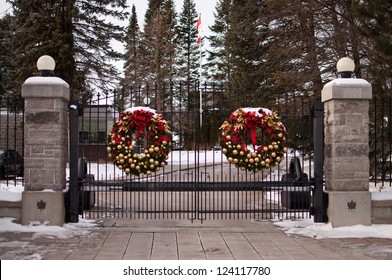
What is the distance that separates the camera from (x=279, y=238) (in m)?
8.61

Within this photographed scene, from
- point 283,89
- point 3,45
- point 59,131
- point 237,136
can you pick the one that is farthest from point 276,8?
point 59,131

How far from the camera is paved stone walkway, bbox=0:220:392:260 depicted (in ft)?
23.5

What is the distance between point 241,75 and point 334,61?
9.33 meters

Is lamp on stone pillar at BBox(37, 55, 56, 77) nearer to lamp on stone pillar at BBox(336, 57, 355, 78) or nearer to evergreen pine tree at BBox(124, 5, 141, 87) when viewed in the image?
lamp on stone pillar at BBox(336, 57, 355, 78)

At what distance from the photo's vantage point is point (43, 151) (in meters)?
9.40

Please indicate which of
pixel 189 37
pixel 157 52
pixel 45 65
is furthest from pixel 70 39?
pixel 189 37

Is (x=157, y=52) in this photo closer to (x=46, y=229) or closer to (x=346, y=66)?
(x=346, y=66)

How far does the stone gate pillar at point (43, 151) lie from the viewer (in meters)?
9.35

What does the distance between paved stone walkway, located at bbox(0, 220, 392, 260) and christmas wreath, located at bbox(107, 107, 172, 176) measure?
1.22m

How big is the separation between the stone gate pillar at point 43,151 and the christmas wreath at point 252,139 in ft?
10.4

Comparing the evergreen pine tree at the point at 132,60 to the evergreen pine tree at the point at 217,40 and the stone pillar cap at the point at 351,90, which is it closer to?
the evergreen pine tree at the point at 217,40

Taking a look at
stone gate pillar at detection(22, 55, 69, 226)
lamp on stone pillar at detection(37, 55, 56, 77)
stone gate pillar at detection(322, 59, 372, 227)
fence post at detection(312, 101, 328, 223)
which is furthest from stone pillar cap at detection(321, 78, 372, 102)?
lamp on stone pillar at detection(37, 55, 56, 77)

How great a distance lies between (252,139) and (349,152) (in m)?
1.83

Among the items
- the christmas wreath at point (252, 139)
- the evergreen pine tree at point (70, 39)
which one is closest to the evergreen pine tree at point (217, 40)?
the evergreen pine tree at point (70, 39)
